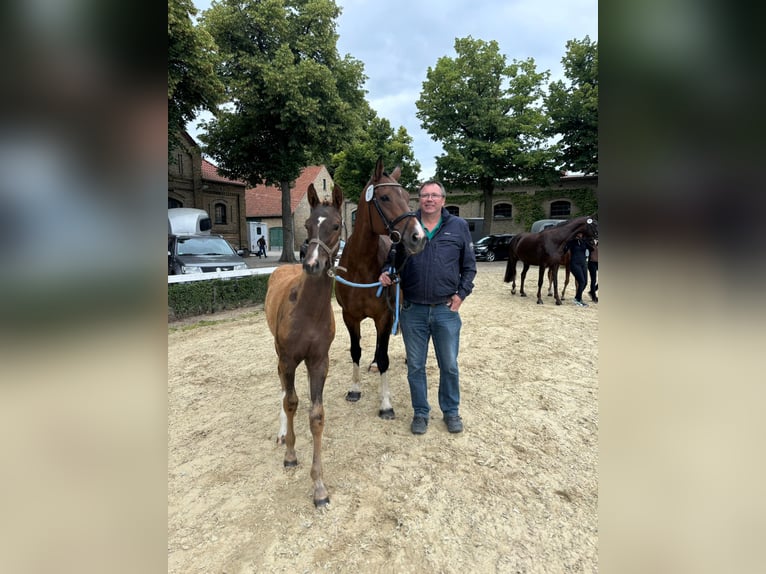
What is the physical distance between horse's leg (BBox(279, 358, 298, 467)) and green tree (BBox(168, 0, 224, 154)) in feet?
33.9

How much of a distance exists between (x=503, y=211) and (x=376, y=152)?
500 inches

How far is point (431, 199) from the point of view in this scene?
3.24 metres

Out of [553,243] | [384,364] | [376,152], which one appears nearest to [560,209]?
[376,152]

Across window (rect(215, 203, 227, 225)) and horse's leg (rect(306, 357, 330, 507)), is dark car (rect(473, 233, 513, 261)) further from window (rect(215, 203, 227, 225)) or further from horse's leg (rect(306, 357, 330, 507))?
horse's leg (rect(306, 357, 330, 507))

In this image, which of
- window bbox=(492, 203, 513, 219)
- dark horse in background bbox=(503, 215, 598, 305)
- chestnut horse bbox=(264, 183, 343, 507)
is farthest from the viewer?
window bbox=(492, 203, 513, 219)

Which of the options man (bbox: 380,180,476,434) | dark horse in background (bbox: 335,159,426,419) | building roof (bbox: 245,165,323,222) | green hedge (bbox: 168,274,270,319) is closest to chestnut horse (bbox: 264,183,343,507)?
dark horse in background (bbox: 335,159,426,419)

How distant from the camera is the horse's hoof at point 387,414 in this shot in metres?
3.77

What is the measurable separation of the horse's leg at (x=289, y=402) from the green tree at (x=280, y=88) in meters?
15.0

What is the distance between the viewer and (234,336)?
6.68 m

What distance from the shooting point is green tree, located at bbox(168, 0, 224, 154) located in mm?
10690

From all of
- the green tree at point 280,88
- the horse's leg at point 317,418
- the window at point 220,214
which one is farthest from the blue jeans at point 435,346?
the window at point 220,214
